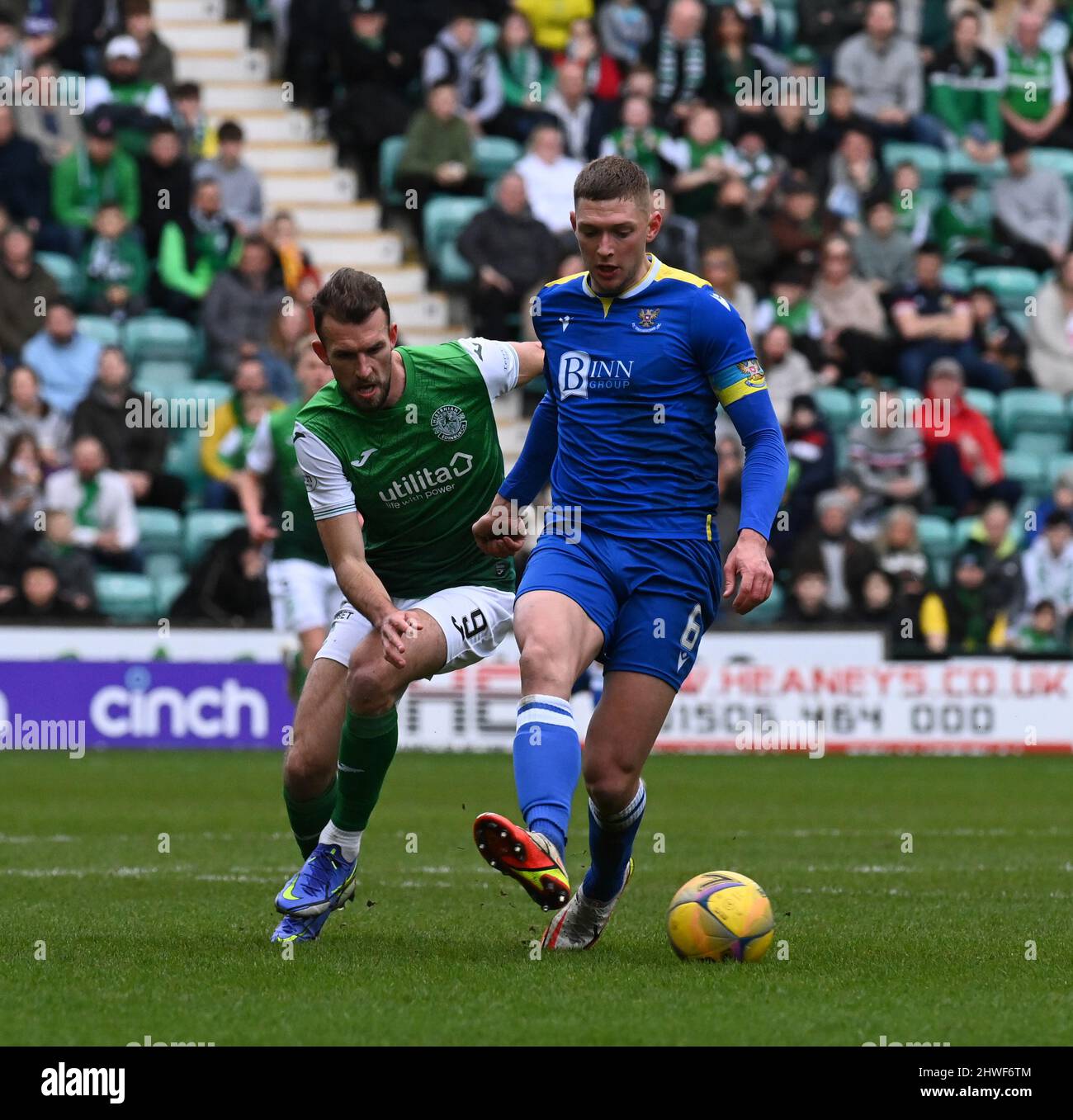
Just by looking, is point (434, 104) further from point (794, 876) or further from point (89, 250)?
point (794, 876)

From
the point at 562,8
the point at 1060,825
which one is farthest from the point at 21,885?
the point at 562,8

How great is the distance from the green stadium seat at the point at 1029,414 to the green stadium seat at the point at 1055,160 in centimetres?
309

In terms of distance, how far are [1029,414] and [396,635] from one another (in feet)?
49.5

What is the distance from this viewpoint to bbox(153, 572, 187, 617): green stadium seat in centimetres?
1738

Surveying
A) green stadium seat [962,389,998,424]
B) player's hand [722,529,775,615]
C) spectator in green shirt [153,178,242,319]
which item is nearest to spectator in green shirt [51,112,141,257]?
spectator in green shirt [153,178,242,319]

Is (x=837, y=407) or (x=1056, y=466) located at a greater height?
(x=837, y=407)

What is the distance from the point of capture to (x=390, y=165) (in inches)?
816

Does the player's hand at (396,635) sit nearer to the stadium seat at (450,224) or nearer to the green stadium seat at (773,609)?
the green stadium seat at (773,609)

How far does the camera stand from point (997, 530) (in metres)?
18.9

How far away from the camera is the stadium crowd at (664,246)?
17.6 metres

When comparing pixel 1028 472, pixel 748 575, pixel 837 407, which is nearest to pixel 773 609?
pixel 837 407

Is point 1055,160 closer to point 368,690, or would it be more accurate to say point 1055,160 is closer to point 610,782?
point 368,690

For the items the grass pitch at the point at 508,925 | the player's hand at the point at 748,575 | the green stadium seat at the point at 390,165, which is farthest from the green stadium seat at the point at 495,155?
the player's hand at the point at 748,575

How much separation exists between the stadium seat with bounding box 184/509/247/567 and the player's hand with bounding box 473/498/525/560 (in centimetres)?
1095
